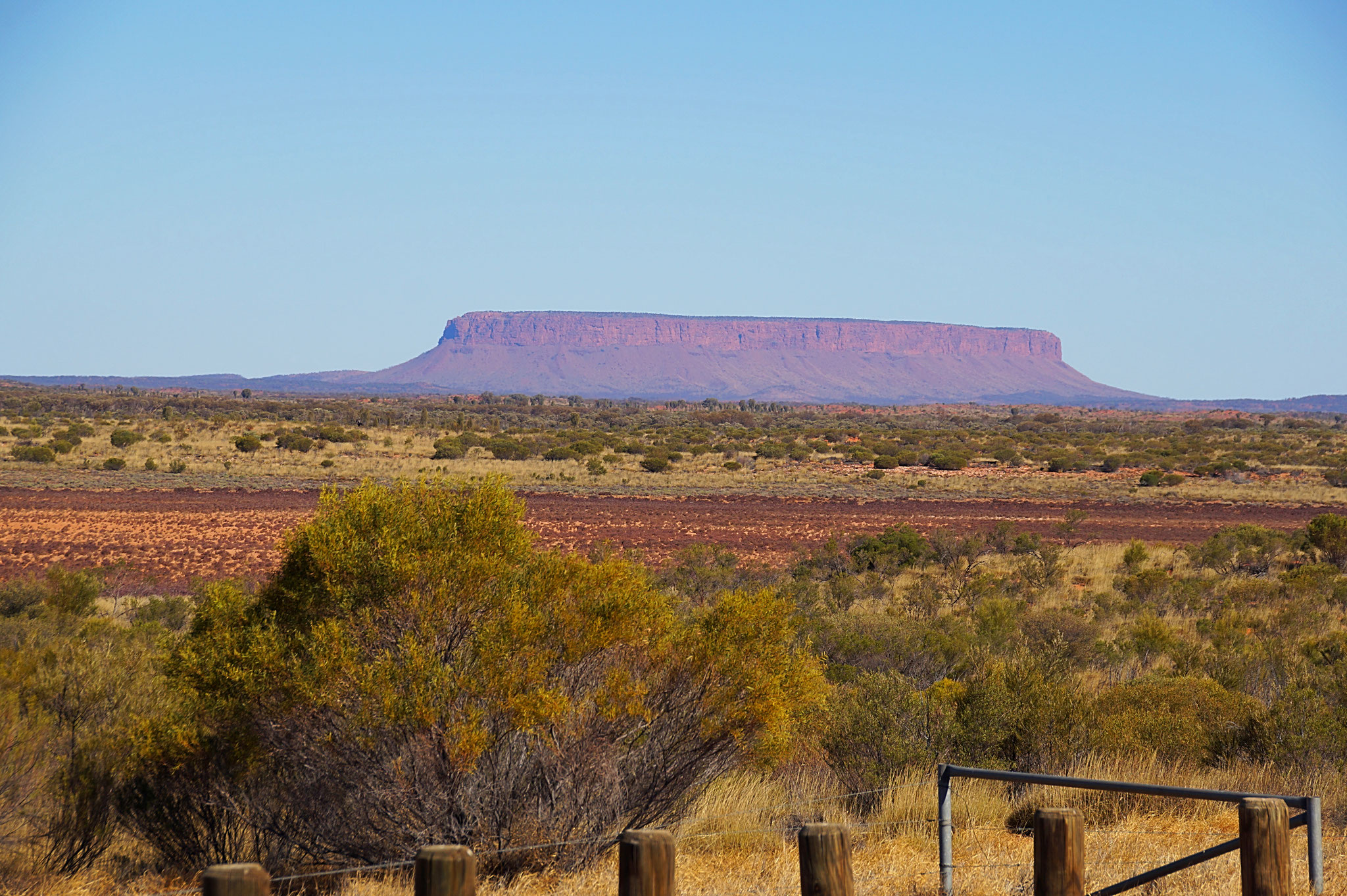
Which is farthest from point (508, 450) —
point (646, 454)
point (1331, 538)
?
point (1331, 538)

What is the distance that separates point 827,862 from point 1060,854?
0.92 metres

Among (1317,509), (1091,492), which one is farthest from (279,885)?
(1091,492)

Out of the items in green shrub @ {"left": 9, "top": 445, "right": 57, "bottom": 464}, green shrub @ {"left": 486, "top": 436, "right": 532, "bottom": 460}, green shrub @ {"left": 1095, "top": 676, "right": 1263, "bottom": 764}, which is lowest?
green shrub @ {"left": 1095, "top": 676, "right": 1263, "bottom": 764}

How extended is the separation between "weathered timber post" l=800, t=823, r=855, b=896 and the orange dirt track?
18.8m

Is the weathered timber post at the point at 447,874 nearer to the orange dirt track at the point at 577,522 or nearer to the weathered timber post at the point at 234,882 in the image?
the weathered timber post at the point at 234,882

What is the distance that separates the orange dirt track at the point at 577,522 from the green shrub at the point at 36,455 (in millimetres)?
11832

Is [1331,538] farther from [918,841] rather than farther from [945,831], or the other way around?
[945,831]

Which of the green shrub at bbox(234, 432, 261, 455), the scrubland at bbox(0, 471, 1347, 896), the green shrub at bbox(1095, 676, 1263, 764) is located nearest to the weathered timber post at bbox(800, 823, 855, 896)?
the scrubland at bbox(0, 471, 1347, 896)

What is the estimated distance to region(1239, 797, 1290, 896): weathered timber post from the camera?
→ 3855 millimetres

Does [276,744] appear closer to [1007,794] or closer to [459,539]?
[459,539]

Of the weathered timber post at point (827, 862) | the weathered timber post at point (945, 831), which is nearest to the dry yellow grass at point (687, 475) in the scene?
the weathered timber post at point (945, 831)

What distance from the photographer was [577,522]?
31984 millimetres

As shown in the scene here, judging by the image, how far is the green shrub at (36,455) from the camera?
157ft

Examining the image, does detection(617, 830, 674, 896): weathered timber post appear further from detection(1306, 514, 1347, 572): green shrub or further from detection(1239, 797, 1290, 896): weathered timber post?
detection(1306, 514, 1347, 572): green shrub
